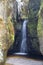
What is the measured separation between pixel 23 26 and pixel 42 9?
455cm

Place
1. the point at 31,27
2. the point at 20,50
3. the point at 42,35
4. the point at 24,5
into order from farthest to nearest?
the point at 24,5
the point at 20,50
the point at 31,27
the point at 42,35

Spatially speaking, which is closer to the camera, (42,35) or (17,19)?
(42,35)

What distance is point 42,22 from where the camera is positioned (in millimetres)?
11344

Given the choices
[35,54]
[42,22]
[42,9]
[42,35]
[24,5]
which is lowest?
[35,54]

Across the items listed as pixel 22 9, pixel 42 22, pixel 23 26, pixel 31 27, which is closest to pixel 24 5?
pixel 22 9

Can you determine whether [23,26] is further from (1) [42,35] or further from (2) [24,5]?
(1) [42,35]

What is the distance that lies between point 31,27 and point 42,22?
2719 millimetres

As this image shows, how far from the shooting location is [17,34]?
51.9ft

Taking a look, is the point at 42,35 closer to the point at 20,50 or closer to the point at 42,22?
the point at 42,22

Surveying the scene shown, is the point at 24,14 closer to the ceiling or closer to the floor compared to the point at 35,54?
closer to the ceiling

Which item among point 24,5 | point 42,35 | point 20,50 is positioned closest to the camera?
point 42,35

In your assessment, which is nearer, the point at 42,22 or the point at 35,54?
the point at 42,22

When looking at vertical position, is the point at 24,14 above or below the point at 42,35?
above

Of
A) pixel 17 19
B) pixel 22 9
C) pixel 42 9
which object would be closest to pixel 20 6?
pixel 22 9
